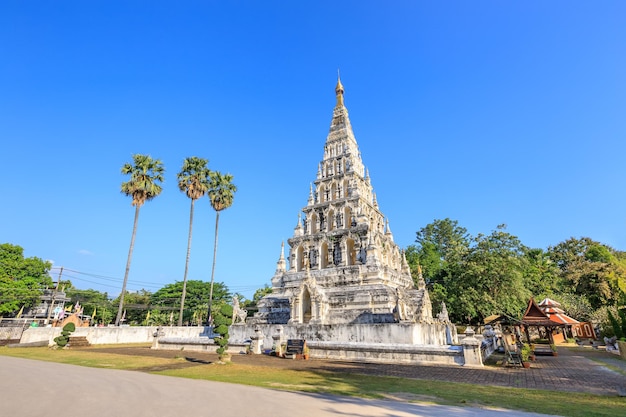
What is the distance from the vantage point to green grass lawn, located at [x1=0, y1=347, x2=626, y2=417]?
26.2 feet

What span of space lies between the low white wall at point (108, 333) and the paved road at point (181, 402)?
68.7 ft

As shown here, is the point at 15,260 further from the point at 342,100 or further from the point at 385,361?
the point at 385,361

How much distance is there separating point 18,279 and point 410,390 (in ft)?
183

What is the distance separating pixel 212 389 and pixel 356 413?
435 cm

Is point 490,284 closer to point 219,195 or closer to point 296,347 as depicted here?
point 296,347

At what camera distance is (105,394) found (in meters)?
8.09

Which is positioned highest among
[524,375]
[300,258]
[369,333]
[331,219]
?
[331,219]

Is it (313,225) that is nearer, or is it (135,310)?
(313,225)

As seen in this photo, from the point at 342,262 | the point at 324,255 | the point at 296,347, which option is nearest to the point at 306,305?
the point at 342,262

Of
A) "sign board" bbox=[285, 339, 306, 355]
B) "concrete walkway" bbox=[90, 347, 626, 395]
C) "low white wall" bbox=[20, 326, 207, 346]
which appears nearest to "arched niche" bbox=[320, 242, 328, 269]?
"sign board" bbox=[285, 339, 306, 355]

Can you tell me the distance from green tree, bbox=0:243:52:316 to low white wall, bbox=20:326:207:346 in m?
19.9

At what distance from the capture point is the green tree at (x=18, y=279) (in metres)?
42.0

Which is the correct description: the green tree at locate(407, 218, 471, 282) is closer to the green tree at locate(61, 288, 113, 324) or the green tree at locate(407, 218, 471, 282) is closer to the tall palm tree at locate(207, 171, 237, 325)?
the tall palm tree at locate(207, 171, 237, 325)

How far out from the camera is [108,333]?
2970cm
